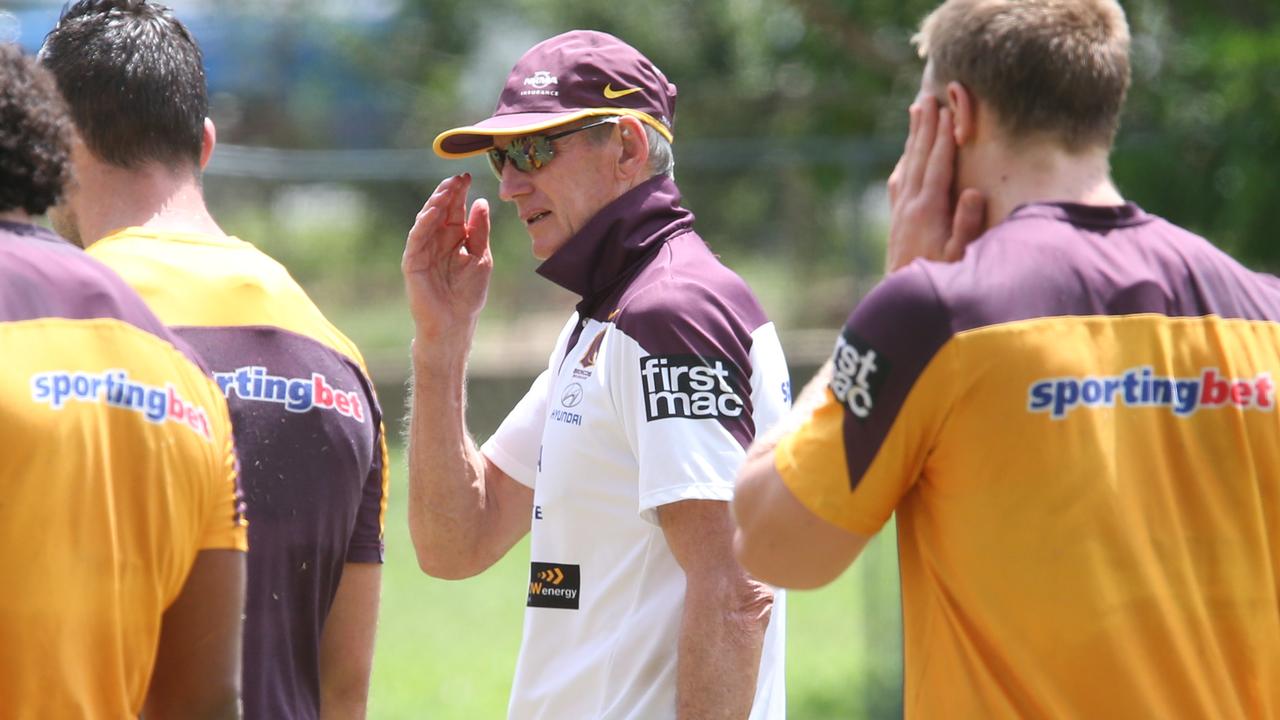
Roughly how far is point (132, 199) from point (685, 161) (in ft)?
45.3

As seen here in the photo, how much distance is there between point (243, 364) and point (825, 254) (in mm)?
14016

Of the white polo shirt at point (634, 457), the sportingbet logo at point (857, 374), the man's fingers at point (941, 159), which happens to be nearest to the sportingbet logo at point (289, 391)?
the white polo shirt at point (634, 457)

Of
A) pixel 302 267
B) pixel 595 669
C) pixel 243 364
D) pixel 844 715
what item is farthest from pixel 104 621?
pixel 302 267

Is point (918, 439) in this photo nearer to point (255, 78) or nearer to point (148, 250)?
point (148, 250)

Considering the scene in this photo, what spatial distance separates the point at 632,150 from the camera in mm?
3545

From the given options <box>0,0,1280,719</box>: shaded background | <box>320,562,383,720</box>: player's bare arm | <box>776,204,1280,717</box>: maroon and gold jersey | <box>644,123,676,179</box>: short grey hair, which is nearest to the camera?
<box>776,204,1280,717</box>: maroon and gold jersey

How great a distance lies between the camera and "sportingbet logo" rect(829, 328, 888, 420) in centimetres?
236

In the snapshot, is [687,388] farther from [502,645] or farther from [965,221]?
[502,645]

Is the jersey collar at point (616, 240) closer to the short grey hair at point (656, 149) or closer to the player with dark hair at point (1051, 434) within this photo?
the short grey hair at point (656, 149)

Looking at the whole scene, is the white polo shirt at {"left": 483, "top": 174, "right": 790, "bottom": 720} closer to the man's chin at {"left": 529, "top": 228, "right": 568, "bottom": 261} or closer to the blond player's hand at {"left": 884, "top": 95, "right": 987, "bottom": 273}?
the man's chin at {"left": 529, "top": 228, "right": 568, "bottom": 261}

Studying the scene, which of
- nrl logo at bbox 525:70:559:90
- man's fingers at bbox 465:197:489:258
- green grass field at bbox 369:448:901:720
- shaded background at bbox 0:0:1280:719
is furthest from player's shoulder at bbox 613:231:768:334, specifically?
green grass field at bbox 369:448:901:720

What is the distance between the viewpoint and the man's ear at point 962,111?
2.47 meters

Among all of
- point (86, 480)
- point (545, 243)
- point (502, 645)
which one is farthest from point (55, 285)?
point (502, 645)

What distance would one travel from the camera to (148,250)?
2.99m
